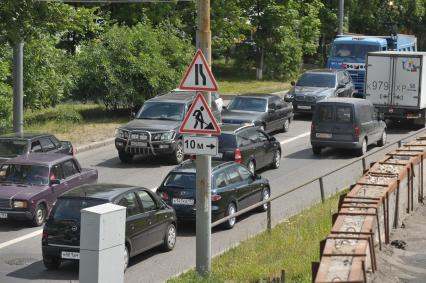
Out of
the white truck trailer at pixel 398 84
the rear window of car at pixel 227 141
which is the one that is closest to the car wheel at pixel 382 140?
the white truck trailer at pixel 398 84

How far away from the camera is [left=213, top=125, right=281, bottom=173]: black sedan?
23406 millimetres


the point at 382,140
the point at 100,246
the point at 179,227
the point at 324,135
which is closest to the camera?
the point at 100,246

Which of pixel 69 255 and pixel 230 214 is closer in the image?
pixel 69 255

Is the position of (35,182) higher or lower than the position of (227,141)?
lower

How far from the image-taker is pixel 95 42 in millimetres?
34594

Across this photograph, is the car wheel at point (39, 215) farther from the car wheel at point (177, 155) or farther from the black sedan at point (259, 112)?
the black sedan at point (259, 112)

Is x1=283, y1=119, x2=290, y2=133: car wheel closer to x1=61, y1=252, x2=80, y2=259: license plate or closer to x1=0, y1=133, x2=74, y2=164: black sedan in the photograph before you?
x1=0, y1=133, x2=74, y2=164: black sedan

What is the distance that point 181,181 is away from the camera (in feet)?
61.6

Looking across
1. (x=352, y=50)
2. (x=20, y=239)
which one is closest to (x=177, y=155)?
(x=20, y=239)

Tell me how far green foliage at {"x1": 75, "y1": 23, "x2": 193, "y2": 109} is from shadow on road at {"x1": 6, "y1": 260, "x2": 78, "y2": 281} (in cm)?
1723

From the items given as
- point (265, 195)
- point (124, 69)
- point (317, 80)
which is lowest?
point (265, 195)

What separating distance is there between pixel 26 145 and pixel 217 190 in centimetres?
597

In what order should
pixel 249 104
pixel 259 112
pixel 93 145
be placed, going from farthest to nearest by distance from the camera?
pixel 249 104
pixel 259 112
pixel 93 145

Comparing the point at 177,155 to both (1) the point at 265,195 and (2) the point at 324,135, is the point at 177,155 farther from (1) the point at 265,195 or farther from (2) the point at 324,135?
(1) the point at 265,195
